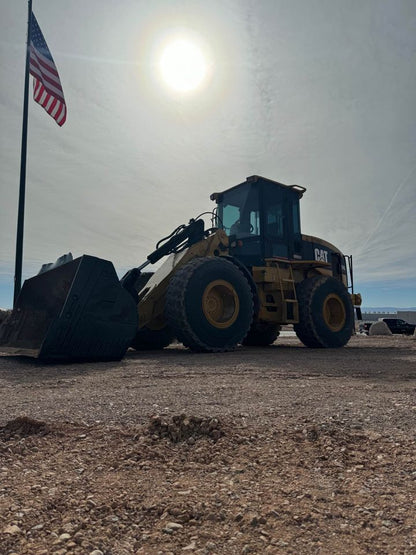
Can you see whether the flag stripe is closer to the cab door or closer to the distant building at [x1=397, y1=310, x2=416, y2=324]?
the cab door

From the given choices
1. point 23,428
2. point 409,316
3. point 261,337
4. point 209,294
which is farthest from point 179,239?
point 409,316

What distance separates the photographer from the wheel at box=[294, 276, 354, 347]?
818 cm

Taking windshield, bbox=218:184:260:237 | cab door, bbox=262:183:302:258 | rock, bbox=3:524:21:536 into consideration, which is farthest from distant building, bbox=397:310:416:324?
rock, bbox=3:524:21:536

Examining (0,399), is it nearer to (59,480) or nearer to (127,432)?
(127,432)

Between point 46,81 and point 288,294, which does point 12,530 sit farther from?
point 46,81

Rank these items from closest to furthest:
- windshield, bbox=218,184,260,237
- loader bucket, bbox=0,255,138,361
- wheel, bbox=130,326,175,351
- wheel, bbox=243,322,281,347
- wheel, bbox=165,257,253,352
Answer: loader bucket, bbox=0,255,138,361, wheel, bbox=165,257,253,352, wheel, bbox=130,326,175,351, windshield, bbox=218,184,260,237, wheel, bbox=243,322,281,347

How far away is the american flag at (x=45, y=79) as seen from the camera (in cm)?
→ 1055

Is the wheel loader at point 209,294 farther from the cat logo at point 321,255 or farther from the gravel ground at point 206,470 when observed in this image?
the gravel ground at point 206,470

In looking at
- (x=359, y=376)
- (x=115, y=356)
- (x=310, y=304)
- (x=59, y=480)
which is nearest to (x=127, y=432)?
(x=59, y=480)

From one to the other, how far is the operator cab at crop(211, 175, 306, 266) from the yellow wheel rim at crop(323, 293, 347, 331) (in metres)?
1.24

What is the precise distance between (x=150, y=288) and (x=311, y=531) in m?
5.80

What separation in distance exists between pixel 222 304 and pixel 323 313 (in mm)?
2737

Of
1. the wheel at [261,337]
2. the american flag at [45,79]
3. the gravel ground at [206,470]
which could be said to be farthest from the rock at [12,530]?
the american flag at [45,79]

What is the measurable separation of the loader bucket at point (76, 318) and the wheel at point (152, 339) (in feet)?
7.42
